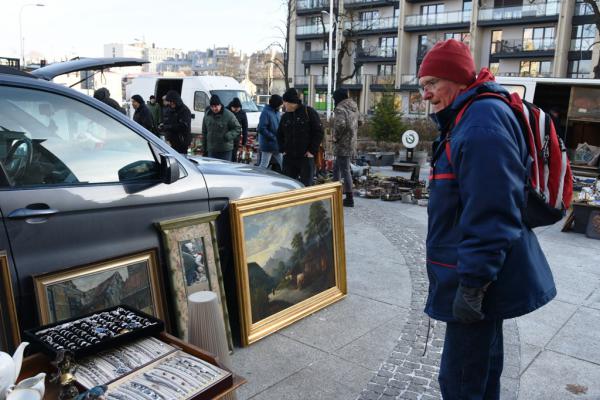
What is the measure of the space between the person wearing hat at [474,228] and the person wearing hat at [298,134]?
544cm

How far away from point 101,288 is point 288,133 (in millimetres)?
5275

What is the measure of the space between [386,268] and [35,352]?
4141 millimetres

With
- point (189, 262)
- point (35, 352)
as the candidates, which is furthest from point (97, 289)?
point (35, 352)

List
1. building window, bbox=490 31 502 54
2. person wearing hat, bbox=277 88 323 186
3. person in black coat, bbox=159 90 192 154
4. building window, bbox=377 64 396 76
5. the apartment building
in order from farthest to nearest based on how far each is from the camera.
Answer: building window, bbox=377 64 396 76, building window, bbox=490 31 502 54, the apartment building, person in black coat, bbox=159 90 192 154, person wearing hat, bbox=277 88 323 186

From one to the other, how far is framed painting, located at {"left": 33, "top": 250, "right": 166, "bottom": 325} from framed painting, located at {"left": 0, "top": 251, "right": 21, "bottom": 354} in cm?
15

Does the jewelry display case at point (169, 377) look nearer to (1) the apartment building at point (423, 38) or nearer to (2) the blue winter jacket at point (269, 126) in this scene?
(2) the blue winter jacket at point (269, 126)

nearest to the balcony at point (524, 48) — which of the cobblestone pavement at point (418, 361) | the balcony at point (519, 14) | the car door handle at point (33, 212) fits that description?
the balcony at point (519, 14)

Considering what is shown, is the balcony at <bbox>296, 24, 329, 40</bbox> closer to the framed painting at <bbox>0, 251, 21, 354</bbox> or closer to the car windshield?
the car windshield

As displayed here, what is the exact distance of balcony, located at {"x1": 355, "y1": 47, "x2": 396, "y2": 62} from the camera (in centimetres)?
4766

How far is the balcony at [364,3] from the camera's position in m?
47.1

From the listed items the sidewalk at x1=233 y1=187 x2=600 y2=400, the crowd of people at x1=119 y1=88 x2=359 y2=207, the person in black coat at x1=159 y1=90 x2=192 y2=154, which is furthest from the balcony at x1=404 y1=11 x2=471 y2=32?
the sidewalk at x1=233 y1=187 x2=600 y2=400

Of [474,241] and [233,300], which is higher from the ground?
[474,241]

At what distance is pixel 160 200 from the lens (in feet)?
10.7

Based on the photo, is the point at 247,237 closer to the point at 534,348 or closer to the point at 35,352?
the point at 35,352
